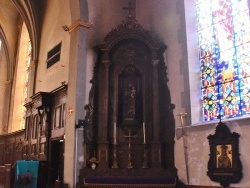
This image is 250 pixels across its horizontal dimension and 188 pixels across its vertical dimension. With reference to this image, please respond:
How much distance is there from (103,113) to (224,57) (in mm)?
3034

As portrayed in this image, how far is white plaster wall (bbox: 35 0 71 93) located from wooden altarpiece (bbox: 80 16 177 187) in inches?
59.6

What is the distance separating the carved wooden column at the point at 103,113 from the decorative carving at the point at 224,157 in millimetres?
2403

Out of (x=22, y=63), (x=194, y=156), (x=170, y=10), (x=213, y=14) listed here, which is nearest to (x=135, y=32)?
(x=170, y=10)


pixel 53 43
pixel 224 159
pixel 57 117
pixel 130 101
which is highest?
pixel 53 43

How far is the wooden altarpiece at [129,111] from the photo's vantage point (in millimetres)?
7395

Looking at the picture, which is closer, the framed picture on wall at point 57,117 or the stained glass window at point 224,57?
the stained glass window at point 224,57

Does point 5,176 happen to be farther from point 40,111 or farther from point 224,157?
point 224,157

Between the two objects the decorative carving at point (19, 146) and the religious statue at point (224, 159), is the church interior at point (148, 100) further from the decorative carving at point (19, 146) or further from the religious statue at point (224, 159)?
the decorative carving at point (19, 146)

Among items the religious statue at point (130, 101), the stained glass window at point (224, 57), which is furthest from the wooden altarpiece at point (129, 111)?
the stained glass window at point (224, 57)

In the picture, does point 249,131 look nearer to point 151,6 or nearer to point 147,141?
point 147,141

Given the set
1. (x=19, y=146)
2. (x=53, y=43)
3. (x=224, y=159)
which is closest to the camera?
(x=224, y=159)

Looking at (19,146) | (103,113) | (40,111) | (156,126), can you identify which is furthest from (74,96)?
(19,146)

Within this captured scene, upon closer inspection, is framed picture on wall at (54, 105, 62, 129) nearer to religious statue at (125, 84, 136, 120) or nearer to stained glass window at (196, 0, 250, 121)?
religious statue at (125, 84, 136, 120)

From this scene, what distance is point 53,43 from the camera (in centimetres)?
1040
